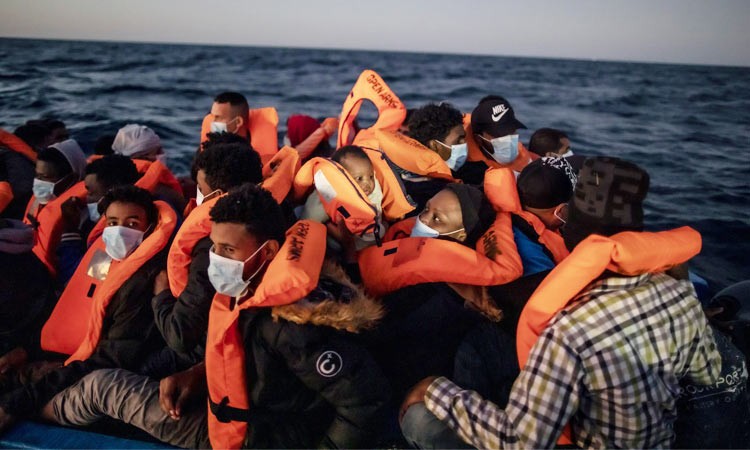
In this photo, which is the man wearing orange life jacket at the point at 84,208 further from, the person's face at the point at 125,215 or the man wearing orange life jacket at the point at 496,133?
the man wearing orange life jacket at the point at 496,133

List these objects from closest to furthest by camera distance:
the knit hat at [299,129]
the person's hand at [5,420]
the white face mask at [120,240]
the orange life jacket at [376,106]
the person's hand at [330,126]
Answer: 1. the person's hand at [5,420]
2. the white face mask at [120,240]
3. the orange life jacket at [376,106]
4. the person's hand at [330,126]
5. the knit hat at [299,129]

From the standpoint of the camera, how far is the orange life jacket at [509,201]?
104 inches

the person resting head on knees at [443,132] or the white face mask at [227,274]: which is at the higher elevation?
the person resting head on knees at [443,132]

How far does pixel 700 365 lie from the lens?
5.61 feet

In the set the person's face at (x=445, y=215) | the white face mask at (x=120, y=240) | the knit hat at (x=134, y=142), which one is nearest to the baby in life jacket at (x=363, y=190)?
the person's face at (x=445, y=215)

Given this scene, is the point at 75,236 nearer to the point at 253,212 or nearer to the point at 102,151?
the point at 102,151

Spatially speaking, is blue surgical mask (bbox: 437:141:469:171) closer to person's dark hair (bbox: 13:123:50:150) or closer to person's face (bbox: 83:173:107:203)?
person's face (bbox: 83:173:107:203)

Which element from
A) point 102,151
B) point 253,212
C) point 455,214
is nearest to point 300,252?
point 253,212

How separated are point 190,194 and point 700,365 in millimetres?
4353

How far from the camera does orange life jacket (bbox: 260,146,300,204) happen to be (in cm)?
299

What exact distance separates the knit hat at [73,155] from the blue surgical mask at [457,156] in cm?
284

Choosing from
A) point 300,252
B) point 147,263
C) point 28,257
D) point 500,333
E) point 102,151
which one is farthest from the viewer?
point 102,151

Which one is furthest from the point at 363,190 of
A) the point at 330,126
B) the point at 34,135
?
the point at 34,135

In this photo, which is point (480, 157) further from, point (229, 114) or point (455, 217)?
point (229, 114)
